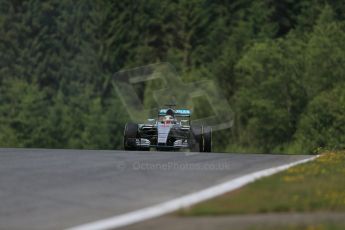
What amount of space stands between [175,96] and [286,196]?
297 feet

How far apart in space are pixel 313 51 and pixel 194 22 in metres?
48.5

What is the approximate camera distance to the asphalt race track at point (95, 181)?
42.0ft

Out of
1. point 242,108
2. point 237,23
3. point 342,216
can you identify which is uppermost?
point 237,23

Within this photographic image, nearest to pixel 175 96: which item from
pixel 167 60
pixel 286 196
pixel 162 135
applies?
pixel 167 60

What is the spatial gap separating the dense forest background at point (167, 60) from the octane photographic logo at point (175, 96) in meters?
1.71

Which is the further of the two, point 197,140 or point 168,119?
point 168,119

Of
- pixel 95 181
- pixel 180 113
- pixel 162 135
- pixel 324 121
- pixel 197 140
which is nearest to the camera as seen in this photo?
pixel 95 181

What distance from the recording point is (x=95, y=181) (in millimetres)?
16391

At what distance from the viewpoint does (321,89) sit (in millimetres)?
92188

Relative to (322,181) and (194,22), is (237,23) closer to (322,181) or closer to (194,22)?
(194,22)

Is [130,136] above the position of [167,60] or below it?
below

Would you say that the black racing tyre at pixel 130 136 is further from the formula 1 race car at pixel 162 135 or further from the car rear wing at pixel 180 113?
the car rear wing at pixel 180 113

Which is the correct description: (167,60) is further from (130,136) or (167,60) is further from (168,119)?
(130,136)

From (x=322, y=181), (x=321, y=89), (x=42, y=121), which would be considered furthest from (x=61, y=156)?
(x=42, y=121)
